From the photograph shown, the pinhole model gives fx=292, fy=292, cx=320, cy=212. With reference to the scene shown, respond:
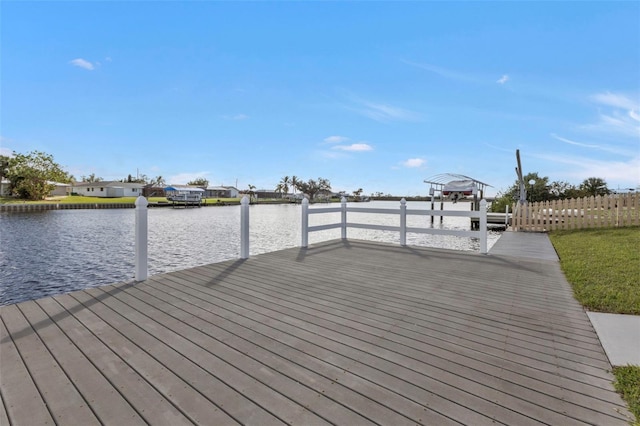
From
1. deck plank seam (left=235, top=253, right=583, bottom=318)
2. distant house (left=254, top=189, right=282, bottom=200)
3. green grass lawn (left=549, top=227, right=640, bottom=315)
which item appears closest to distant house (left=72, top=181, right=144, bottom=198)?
distant house (left=254, top=189, right=282, bottom=200)

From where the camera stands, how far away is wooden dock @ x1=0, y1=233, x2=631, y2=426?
158 cm

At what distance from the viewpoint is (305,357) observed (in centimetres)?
216

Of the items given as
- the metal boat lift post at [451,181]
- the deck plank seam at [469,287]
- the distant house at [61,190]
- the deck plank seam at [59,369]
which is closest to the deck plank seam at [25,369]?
the deck plank seam at [59,369]

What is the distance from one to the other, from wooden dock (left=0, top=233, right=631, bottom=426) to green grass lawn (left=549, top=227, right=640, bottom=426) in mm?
99

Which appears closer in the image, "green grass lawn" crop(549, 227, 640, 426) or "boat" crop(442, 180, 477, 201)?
"green grass lawn" crop(549, 227, 640, 426)

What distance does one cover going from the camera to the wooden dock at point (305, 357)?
158 cm

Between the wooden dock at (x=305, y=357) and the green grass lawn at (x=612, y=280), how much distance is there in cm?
10

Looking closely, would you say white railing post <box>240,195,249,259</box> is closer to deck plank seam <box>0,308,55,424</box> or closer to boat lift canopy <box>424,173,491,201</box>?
deck plank seam <box>0,308,55,424</box>

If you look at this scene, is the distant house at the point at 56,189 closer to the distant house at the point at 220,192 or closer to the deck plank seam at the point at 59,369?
the distant house at the point at 220,192

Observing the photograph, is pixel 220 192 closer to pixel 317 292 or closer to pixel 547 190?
pixel 547 190

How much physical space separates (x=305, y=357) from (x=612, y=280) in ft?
15.8

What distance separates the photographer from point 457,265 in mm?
5367

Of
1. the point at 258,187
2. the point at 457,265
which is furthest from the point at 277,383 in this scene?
the point at 258,187

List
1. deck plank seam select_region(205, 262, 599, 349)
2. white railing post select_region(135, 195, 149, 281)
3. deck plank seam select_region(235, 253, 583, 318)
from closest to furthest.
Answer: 1. deck plank seam select_region(235, 253, 583, 318)
2. deck plank seam select_region(205, 262, 599, 349)
3. white railing post select_region(135, 195, 149, 281)
